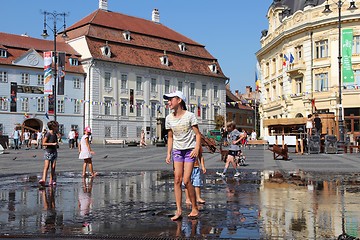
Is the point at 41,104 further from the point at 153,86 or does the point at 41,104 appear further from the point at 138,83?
the point at 153,86

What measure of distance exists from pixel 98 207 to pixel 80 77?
5632 cm

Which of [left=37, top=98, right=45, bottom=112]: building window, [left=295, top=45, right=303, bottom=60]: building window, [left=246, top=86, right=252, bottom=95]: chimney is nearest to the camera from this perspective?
[left=295, top=45, right=303, bottom=60]: building window

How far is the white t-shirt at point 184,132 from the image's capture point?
22.7 ft

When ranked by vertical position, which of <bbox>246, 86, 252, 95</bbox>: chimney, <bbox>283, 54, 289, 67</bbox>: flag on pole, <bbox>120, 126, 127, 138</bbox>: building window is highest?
<bbox>246, 86, 252, 95</bbox>: chimney

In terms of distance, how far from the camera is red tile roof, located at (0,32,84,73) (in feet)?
190

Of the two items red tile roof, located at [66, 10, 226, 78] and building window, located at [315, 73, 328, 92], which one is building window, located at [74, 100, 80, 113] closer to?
red tile roof, located at [66, 10, 226, 78]

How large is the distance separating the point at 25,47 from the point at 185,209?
55.9 metres

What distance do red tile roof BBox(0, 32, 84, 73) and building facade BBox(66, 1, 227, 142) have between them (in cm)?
120

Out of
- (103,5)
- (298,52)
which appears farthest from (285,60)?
(103,5)

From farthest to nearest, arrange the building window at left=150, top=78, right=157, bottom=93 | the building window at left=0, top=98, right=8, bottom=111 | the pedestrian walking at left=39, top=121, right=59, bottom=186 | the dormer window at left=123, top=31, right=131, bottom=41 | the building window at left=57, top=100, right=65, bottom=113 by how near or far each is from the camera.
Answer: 1. the building window at left=150, top=78, right=157, bottom=93
2. the dormer window at left=123, top=31, right=131, bottom=41
3. the building window at left=57, top=100, right=65, bottom=113
4. the building window at left=0, top=98, right=8, bottom=111
5. the pedestrian walking at left=39, top=121, right=59, bottom=186

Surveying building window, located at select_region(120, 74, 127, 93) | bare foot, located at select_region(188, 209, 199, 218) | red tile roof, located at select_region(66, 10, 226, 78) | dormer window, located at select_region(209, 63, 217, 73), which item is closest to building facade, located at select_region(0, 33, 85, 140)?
red tile roof, located at select_region(66, 10, 226, 78)

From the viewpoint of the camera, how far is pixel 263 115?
5931 cm

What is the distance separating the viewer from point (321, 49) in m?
45.0

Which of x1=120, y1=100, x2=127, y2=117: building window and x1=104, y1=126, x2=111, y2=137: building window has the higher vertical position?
x1=120, y1=100, x2=127, y2=117: building window
